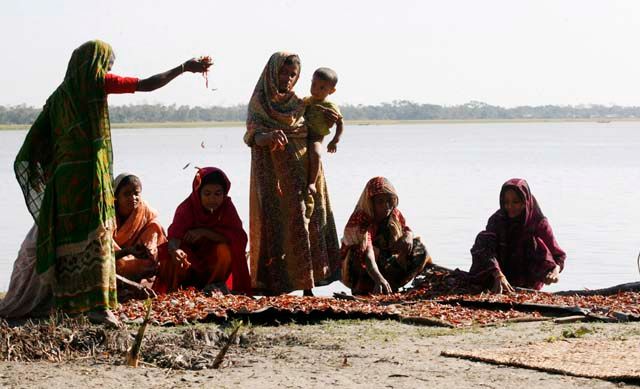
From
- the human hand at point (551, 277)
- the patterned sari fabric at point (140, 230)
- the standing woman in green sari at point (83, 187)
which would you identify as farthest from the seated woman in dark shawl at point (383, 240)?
the standing woman in green sari at point (83, 187)

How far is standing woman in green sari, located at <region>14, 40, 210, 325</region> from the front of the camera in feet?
25.2

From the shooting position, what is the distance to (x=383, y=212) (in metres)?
9.79

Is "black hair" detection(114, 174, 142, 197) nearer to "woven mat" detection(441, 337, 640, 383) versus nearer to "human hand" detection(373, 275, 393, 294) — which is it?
"human hand" detection(373, 275, 393, 294)

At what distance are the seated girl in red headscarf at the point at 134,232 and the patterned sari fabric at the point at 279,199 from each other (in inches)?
34.4

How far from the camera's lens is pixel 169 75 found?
25.2ft

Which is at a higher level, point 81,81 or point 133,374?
point 81,81

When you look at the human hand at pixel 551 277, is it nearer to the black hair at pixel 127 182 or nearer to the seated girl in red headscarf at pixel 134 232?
the seated girl in red headscarf at pixel 134 232

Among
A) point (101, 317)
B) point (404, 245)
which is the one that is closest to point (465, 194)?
point (404, 245)

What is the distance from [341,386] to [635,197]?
57.1 ft

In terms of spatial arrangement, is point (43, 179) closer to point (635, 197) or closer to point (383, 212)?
point (383, 212)

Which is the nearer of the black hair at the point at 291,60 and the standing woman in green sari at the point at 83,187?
the standing woman in green sari at the point at 83,187

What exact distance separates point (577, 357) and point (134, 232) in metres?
3.57

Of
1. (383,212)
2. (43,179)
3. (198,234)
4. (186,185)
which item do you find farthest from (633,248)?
(186,185)

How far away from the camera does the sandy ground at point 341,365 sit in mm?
6359
